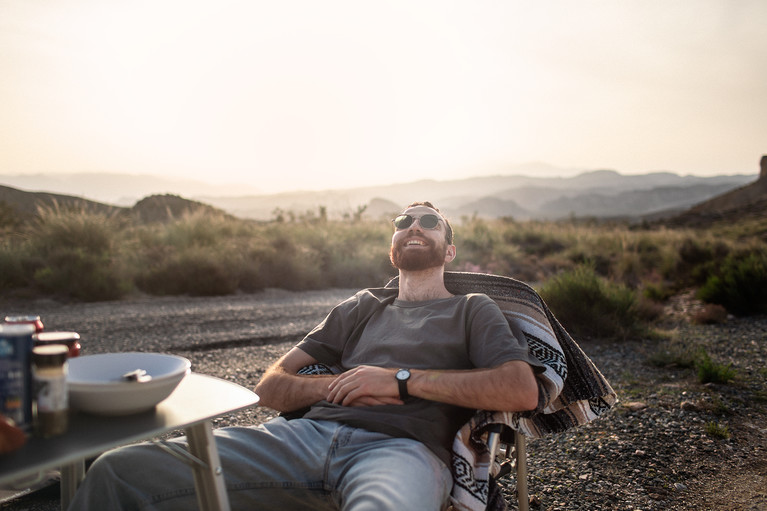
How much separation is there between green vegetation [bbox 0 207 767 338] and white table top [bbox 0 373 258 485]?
580 centimetres

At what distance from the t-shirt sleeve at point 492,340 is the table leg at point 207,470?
1.08 m

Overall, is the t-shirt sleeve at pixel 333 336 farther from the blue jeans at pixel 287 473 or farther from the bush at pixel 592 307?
the bush at pixel 592 307

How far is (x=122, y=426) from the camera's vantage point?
1461 millimetres

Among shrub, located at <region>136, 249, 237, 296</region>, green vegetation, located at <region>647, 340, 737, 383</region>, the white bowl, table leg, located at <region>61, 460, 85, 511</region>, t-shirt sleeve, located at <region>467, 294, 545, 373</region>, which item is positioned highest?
the white bowl

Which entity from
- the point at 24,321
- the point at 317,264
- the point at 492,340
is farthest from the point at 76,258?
the point at 492,340

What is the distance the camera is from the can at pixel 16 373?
4.13ft

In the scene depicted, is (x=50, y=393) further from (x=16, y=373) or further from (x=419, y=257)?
(x=419, y=257)

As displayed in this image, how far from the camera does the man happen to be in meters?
1.88

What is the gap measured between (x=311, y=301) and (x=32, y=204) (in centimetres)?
2082

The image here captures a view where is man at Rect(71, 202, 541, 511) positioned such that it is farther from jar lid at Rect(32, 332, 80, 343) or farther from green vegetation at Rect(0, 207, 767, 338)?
green vegetation at Rect(0, 207, 767, 338)

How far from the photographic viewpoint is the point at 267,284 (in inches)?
466

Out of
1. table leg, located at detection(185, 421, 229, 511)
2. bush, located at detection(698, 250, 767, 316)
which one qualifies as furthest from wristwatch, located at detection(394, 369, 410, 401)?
bush, located at detection(698, 250, 767, 316)

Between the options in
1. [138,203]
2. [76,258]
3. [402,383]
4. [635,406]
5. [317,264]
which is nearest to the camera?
[402,383]

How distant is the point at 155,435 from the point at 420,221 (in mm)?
1691
